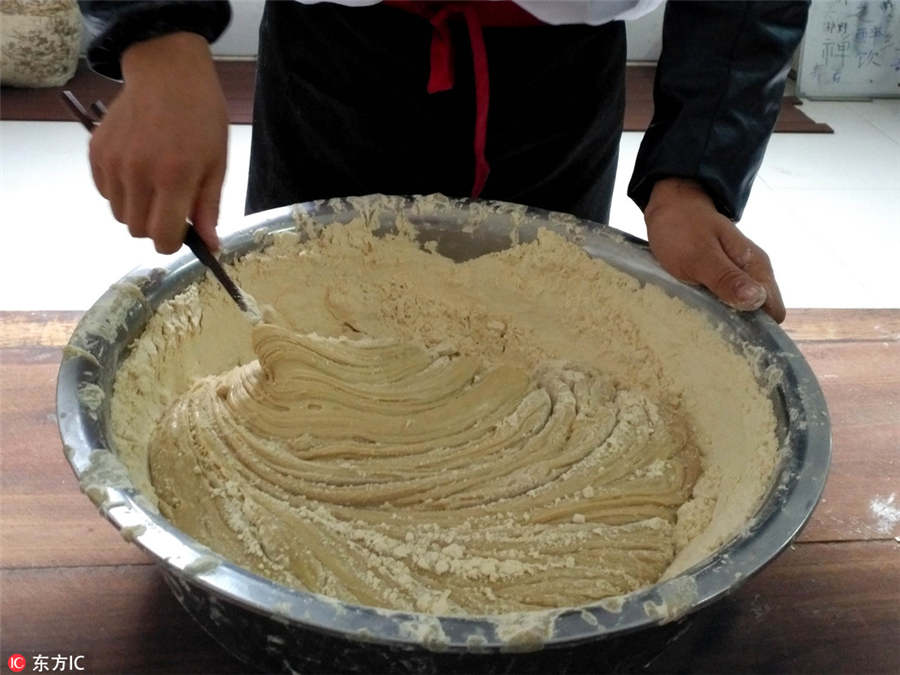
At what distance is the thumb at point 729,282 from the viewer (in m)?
0.86

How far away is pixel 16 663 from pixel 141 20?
49 centimetres

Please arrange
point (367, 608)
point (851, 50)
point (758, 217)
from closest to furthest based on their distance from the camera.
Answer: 1. point (367, 608)
2. point (758, 217)
3. point (851, 50)

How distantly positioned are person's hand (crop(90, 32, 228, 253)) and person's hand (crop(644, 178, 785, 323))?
18.3 inches

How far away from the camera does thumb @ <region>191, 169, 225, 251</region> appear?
0.71m

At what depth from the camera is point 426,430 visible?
0.90 meters

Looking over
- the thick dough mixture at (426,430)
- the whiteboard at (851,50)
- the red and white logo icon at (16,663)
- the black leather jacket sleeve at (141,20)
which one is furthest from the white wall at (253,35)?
the red and white logo icon at (16,663)

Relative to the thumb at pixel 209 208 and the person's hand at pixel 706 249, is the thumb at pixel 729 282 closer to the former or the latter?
the person's hand at pixel 706 249

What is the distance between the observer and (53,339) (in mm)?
992

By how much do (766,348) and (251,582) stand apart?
0.52m

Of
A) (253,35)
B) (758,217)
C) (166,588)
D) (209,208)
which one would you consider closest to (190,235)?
(209,208)

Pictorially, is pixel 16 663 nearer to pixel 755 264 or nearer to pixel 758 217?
pixel 755 264

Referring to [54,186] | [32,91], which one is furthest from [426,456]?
[32,91]

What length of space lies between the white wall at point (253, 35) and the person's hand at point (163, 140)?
214 centimetres

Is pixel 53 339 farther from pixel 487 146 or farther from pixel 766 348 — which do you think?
pixel 766 348
